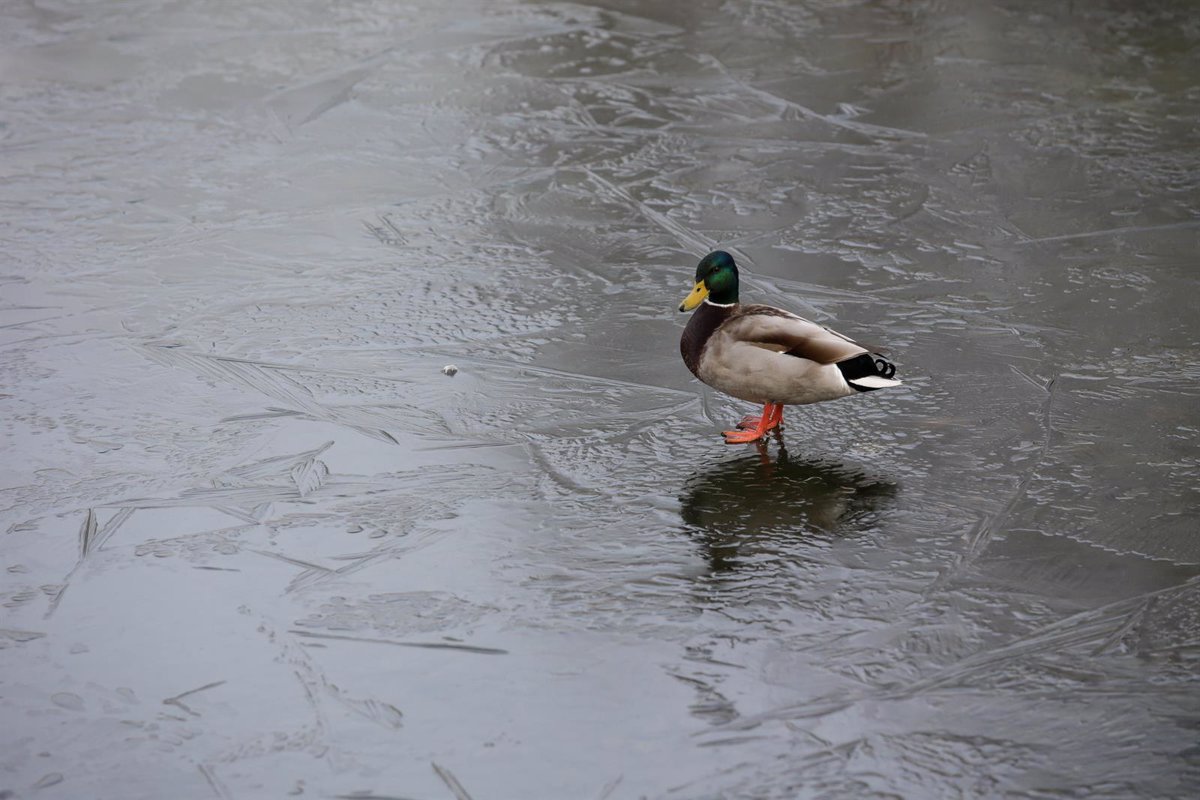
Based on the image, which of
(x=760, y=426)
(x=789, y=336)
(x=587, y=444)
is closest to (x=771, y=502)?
(x=760, y=426)

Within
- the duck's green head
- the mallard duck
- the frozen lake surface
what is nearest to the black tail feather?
the mallard duck

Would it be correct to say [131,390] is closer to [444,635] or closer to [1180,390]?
[444,635]

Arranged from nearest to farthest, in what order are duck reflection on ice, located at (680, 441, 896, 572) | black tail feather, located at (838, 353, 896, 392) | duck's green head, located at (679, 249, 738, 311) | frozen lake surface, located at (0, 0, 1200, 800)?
frozen lake surface, located at (0, 0, 1200, 800) < duck reflection on ice, located at (680, 441, 896, 572) < black tail feather, located at (838, 353, 896, 392) < duck's green head, located at (679, 249, 738, 311)

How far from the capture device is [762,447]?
4.12 metres

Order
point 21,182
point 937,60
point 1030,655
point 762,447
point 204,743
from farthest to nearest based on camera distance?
point 937,60
point 21,182
point 762,447
point 1030,655
point 204,743

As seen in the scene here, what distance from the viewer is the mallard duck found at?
3895 mm

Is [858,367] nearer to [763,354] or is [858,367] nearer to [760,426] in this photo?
[763,354]

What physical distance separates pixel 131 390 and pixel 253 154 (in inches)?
107

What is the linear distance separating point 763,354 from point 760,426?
309 millimetres

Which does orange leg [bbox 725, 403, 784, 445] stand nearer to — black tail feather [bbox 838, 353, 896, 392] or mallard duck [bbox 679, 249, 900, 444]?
mallard duck [bbox 679, 249, 900, 444]

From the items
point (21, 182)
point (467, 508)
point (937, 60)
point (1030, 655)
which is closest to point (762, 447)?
point (467, 508)

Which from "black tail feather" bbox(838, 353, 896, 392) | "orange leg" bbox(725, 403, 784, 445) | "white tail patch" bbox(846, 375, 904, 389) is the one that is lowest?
"orange leg" bbox(725, 403, 784, 445)

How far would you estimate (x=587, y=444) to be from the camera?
13.6 feet

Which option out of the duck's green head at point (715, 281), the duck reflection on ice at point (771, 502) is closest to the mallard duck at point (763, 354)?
the duck's green head at point (715, 281)
